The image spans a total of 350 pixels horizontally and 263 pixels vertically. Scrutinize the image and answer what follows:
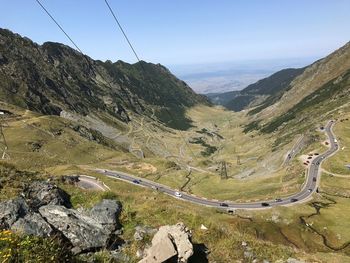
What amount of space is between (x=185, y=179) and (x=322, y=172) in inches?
2549

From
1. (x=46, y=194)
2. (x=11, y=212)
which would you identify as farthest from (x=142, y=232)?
(x=46, y=194)

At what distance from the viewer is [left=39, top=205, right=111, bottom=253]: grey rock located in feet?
58.8

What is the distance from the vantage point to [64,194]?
2869 centimetres

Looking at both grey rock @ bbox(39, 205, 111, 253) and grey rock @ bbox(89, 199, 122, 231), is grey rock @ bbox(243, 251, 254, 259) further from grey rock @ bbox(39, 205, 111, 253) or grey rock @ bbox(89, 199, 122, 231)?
grey rock @ bbox(39, 205, 111, 253)

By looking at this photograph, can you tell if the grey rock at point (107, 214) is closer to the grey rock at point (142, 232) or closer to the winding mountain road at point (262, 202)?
the grey rock at point (142, 232)

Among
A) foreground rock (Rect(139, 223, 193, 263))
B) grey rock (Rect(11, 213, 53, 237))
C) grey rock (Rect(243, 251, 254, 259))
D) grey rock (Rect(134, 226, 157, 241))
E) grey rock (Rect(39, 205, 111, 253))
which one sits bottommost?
grey rock (Rect(243, 251, 254, 259))

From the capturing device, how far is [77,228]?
1867cm

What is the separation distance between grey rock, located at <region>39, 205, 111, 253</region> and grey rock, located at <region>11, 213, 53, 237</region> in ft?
2.80

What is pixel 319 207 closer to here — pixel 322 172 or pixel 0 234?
pixel 322 172

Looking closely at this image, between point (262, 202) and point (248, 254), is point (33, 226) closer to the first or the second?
point (248, 254)

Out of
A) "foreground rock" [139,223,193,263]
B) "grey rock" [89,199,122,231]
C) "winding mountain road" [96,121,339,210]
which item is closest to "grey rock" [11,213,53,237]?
"grey rock" [89,199,122,231]

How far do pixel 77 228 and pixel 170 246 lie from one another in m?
5.03

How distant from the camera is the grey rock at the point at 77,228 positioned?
706 inches

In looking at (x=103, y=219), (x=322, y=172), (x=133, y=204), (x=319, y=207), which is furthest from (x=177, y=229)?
(x=322, y=172)
